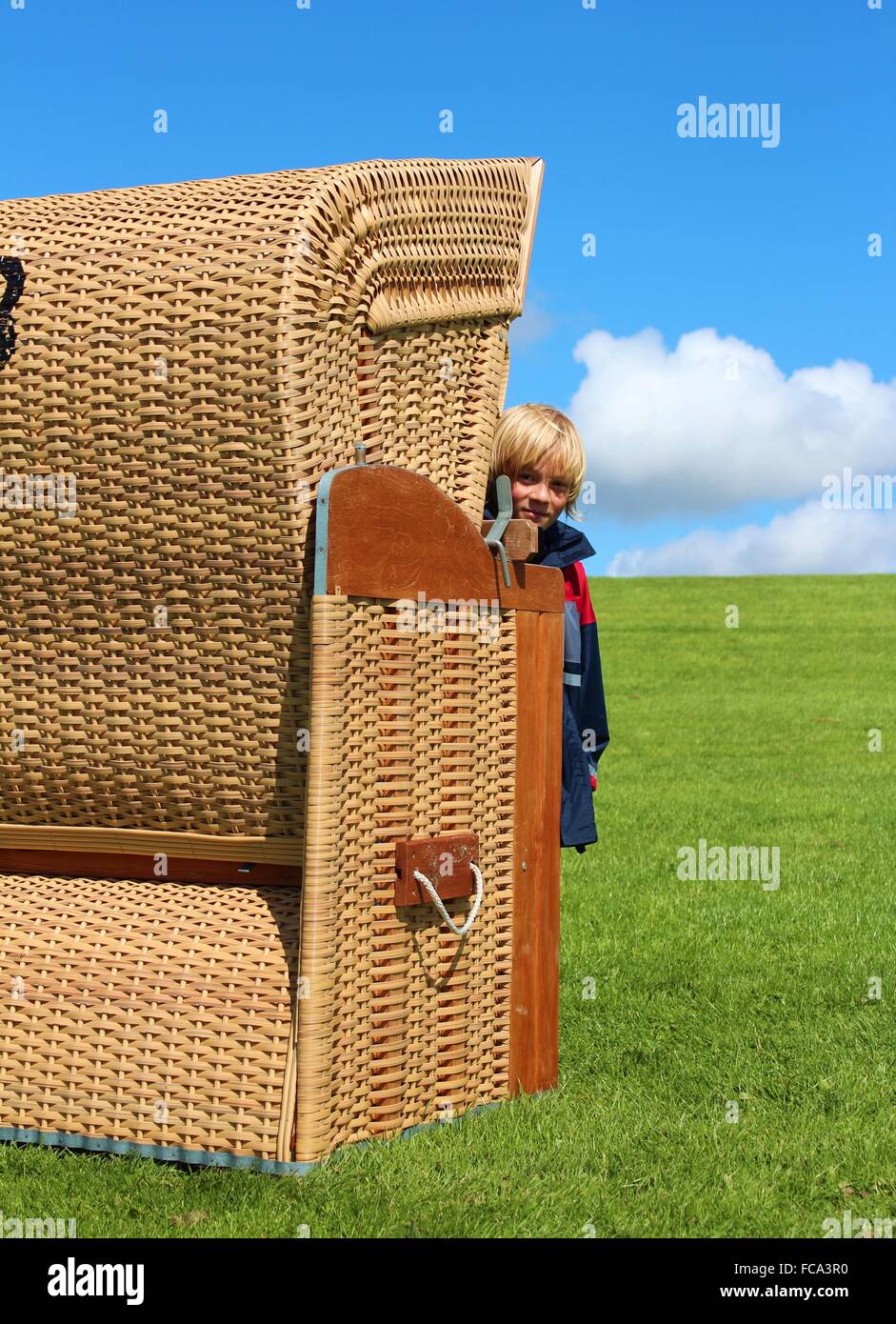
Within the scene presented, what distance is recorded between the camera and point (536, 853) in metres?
5.32

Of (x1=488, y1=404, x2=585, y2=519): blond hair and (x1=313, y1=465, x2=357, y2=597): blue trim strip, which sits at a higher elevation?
(x1=488, y1=404, x2=585, y2=519): blond hair

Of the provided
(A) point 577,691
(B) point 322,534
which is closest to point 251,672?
(B) point 322,534

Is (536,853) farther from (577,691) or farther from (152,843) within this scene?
(152,843)

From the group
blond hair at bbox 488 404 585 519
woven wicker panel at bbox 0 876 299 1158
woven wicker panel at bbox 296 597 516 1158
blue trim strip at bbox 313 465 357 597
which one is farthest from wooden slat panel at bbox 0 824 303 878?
blond hair at bbox 488 404 585 519

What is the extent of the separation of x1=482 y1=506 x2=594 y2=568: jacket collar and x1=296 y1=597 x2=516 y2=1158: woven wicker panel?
0.57 m

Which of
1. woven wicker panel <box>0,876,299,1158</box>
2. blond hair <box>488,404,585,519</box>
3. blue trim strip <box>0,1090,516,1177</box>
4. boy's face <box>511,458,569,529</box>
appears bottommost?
blue trim strip <box>0,1090,516,1177</box>

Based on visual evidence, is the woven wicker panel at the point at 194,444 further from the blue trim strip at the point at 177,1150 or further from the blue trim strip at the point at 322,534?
the blue trim strip at the point at 177,1150

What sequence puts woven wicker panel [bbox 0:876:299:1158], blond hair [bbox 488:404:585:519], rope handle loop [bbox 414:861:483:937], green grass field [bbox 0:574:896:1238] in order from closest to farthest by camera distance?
green grass field [bbox 0:574:896:1238] < woven wicker panel [bbox 0:876:299:1158] < rope handle loop [bbox 414:861:483:937] < blond hair [bbox 488:404:585:519]

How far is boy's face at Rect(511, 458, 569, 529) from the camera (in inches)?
215

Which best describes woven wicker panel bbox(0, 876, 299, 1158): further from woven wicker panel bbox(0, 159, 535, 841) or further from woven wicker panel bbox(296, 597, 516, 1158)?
woven wicker panel bbox(0, 159, 535, 841)

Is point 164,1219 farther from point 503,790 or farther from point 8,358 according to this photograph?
point 8,358

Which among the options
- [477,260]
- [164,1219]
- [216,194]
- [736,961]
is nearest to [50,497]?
[216,194]

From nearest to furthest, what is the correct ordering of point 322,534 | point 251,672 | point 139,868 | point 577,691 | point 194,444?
point 322,534
point 194,444
point 251,672
point 139,868
point 577,691

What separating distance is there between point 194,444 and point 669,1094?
9.50ft
